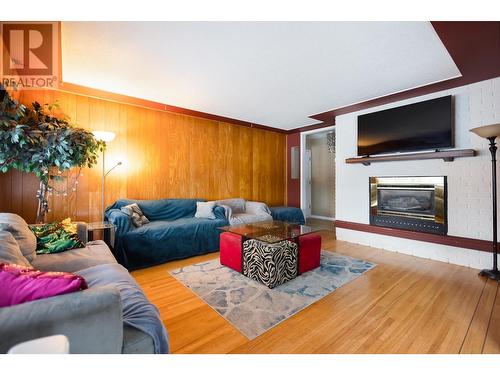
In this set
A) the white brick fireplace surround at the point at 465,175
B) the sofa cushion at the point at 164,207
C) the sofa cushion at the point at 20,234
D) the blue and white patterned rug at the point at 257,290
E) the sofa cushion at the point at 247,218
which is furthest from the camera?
the sofa cushion at the point at 247,218

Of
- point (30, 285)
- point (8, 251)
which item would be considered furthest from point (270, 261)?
point (8, 251)

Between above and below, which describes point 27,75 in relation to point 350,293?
above

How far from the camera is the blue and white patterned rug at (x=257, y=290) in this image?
1.81 metres

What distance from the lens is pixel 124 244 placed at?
9.23ft

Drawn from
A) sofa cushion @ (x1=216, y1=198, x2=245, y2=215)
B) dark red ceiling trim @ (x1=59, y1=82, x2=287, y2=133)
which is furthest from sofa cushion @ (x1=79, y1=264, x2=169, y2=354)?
sofa cushion @ (x1=216, y1=198, x2=245, y2=215)

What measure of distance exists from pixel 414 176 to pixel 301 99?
203cm

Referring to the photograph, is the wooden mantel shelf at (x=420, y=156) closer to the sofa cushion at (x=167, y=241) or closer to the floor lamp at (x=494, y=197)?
the floor lamp at (x=494, y=197)

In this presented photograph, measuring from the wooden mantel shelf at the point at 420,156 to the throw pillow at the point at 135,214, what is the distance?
11.3 feet

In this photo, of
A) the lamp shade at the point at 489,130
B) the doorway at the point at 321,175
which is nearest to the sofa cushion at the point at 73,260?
the lamp shade at the point at 489,130

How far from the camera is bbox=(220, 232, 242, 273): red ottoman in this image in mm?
2693

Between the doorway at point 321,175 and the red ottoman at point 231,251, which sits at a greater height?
the doorway at point 321,175
